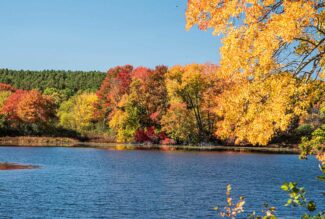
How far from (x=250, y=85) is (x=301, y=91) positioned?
4.47ft

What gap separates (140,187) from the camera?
29.7 metres

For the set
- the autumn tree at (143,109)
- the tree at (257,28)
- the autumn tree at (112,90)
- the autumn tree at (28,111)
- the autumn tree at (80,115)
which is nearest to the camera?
the tree at (257,28)

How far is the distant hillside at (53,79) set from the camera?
5059 inches

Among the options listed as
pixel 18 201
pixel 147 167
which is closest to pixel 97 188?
pixel 18 201

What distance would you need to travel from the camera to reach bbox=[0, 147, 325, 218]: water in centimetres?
2216

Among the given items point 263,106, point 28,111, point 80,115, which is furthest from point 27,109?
point 263,106

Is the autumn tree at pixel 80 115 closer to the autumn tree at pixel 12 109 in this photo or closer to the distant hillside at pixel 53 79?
the autumn tree at pixel 12 109

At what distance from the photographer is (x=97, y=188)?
94.9 feet

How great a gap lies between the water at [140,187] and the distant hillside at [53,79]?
3324 inches

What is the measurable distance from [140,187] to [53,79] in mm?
111318

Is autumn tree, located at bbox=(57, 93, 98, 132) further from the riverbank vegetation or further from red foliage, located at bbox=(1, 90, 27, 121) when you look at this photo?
the riverbank vegetation

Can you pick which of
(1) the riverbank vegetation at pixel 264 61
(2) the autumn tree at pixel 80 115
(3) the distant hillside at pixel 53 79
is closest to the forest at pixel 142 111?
(2) the autumn tree at pixel 80 115

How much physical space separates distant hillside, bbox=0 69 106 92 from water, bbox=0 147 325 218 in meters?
84.4

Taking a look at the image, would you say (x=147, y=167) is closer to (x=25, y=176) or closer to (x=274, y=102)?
(x=25, y=176)
